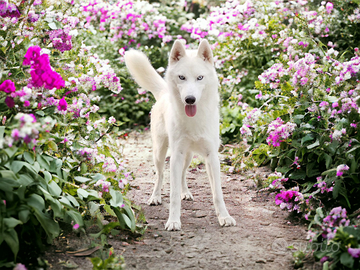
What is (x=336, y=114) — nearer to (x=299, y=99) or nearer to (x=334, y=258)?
(x=299, y=99)

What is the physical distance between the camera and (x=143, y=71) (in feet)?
13.9

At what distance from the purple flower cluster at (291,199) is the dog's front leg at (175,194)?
85cm

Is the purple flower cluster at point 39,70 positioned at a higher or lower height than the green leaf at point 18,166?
higher

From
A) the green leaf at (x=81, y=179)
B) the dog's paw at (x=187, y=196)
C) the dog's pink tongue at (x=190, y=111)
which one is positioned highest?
the dog's pink tongue at (x=190, y=111)

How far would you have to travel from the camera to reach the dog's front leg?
3.38 meters

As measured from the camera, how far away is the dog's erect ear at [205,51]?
3.43m

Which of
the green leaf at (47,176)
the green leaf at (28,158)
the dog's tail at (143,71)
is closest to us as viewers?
the green leaf at (28,158)

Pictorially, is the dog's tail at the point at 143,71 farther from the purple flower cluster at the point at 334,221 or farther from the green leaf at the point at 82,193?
the purple flower cluster at the point at 334,221

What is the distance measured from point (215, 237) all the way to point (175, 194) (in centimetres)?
53

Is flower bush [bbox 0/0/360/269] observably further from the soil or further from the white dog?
the white dog

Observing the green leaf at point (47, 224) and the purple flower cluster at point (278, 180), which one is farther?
the purple flower cluster at point (278, 180)

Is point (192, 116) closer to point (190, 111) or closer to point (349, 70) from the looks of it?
point (190, 111)

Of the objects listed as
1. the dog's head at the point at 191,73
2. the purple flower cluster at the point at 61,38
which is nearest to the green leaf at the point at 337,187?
the dog's head at the point at 191,73

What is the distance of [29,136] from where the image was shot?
2139 millimetres
